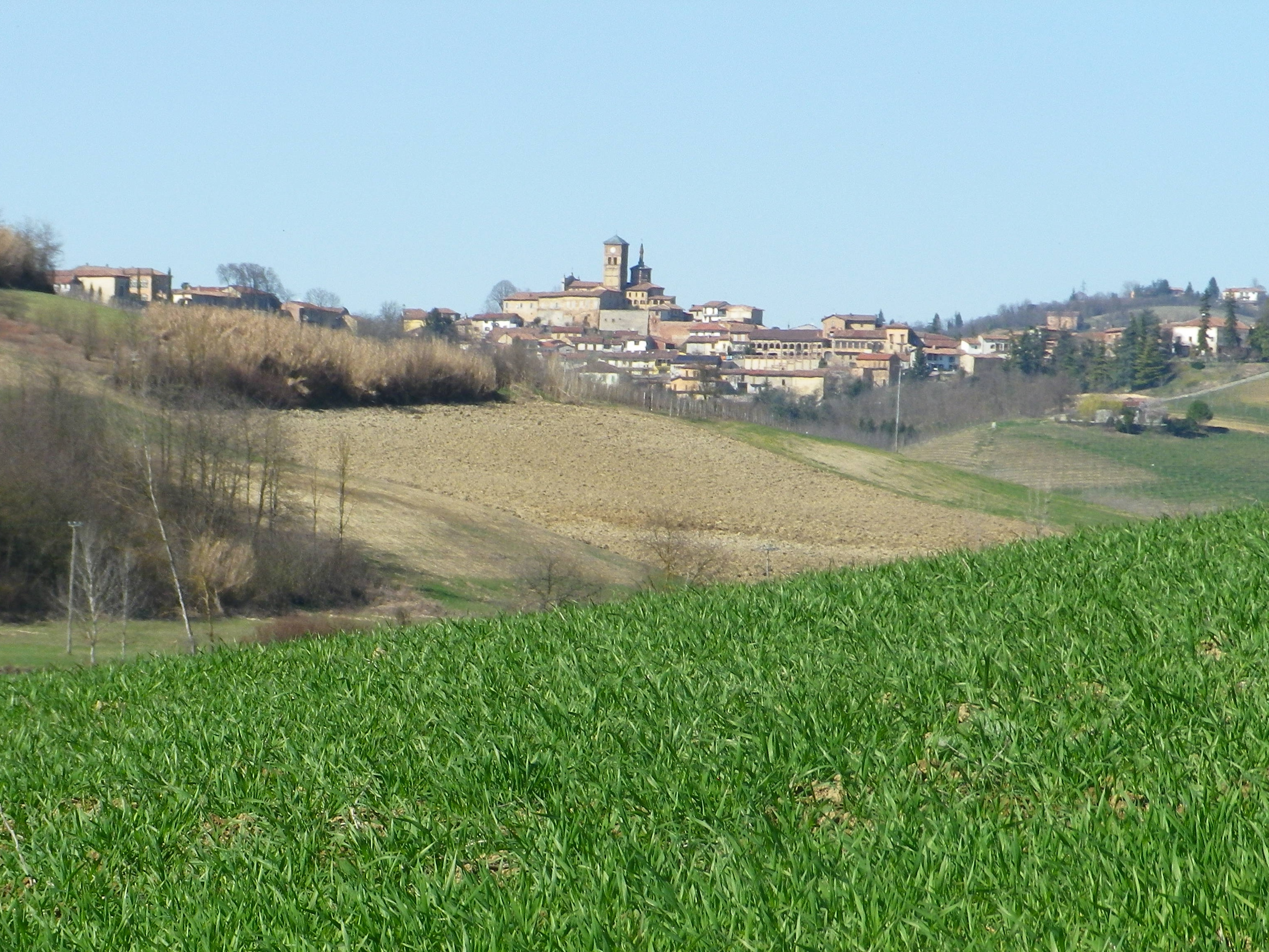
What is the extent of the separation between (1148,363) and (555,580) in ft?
288

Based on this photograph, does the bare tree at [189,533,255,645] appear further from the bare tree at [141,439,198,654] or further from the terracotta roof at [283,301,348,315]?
the terracotta roof at [283,301,348,315]

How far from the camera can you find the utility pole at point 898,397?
96.4 metres

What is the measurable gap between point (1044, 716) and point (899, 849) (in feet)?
4.24

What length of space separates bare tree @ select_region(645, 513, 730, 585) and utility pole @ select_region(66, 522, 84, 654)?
44.6 feet

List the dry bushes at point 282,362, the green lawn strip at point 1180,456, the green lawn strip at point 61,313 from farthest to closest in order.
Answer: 1. the green lawn strip at point 1180,456
2. the green lawn strip at point 61,313
3. the dry bushes at point 282,362

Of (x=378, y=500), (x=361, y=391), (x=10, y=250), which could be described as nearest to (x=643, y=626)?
(x=378, y=500)

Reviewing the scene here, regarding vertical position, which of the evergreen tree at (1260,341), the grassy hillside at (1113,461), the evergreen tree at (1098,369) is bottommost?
the grassy hillside at (1113,461)

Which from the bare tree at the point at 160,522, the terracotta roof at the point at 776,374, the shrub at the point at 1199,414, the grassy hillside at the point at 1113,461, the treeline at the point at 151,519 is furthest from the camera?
the terracotta roof at the point at 776,374

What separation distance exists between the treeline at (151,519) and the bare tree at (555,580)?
4.94 metres

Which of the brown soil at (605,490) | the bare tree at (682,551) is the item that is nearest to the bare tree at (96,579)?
the brown soil at (605,490)

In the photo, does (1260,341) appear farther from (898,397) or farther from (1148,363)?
(898,397)

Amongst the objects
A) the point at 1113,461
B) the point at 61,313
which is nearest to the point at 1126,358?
the point at 1113,461

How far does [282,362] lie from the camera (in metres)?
65.5

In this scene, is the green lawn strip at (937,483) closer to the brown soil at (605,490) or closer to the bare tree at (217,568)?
the brown soil at (605,490)
